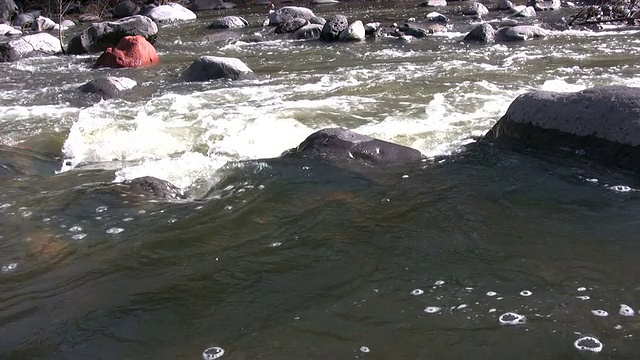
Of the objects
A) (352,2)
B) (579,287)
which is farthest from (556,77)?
(352,2)

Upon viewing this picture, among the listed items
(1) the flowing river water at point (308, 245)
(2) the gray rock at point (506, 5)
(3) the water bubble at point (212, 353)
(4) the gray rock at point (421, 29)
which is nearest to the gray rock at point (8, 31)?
(4) the gray rock at point (421, 29)

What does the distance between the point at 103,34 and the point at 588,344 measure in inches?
564

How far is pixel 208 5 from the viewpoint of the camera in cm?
2675

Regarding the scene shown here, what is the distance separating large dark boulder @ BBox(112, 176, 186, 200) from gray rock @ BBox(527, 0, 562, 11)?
1682 cm

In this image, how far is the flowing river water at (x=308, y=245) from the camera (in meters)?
3.13

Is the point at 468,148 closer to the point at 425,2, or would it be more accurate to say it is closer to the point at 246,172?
the point at 246,172

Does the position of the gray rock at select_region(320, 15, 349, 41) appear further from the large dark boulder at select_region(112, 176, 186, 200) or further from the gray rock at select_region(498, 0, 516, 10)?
the large dark boulder at select_region(112, 176, 186, 200)

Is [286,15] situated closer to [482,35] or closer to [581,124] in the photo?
[482,35]

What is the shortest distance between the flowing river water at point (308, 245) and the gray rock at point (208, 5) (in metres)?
19.2

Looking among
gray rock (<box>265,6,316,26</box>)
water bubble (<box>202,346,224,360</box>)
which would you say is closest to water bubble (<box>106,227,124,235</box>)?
water bubble (<box>202,346,224,360</box>)

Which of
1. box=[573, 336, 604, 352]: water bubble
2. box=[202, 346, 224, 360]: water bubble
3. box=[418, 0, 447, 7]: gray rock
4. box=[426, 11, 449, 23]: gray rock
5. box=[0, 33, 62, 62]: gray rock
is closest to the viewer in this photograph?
box=[573, 336, 604, 352]: water bubble

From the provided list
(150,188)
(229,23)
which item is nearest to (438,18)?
(229,23)

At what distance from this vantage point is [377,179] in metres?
5.31

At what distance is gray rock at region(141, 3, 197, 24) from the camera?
2217 cm
